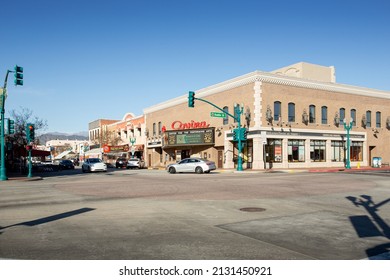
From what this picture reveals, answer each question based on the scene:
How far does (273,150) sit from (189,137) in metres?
13.2

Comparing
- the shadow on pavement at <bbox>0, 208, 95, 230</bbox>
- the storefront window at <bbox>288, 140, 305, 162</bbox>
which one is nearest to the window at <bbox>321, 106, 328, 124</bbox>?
the storefront window at <bbox>288, 140, 305, 162</bbox>

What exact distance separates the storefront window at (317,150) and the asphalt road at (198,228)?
27.1 metres

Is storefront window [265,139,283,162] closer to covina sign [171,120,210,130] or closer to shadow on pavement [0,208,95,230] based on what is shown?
covina sign [171,120,210,130]

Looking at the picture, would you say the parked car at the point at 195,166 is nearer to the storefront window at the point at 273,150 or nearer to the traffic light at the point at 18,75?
the storefront window at the point at 273,150

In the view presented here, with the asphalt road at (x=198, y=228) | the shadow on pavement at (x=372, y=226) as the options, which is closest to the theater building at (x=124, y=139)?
the asphalt road at (x=198, y=228)

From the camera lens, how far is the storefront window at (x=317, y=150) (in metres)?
39.3

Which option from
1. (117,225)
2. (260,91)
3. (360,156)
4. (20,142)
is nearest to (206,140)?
(260,91)

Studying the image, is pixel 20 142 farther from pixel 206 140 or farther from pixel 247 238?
pixel 247 238

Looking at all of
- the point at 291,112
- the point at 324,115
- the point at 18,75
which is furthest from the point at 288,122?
the point at 18,75

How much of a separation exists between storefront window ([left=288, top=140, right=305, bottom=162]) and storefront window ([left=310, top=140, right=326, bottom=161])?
122cm

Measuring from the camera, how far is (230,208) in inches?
414
